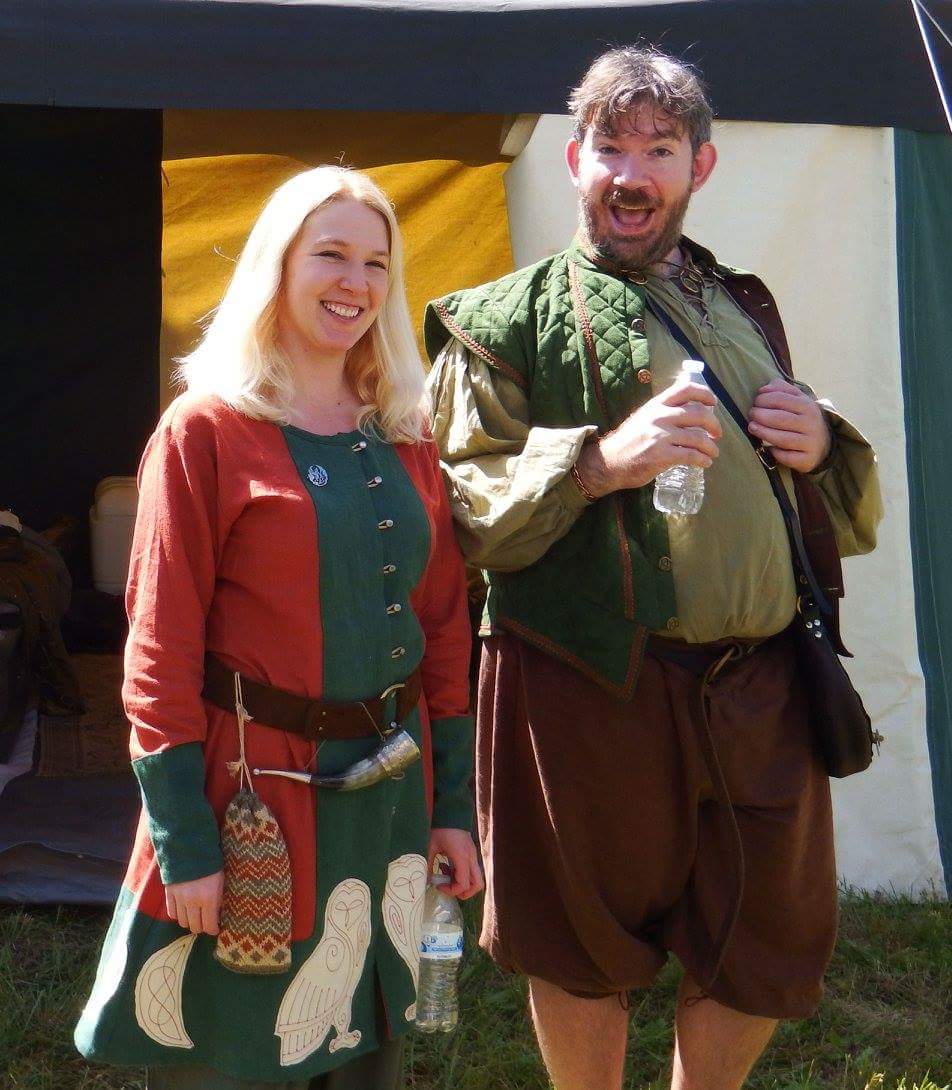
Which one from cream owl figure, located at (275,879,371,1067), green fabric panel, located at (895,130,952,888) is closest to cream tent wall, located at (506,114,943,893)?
green fabric panel, located at (895,130,952,888)

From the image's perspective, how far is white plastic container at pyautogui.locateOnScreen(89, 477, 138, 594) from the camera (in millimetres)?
5645

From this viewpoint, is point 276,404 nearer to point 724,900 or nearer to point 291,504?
point 291,504

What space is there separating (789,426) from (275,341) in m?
0.82

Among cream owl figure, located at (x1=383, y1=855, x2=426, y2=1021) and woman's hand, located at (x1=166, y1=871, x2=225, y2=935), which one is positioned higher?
woman's hand, located at (x1=166, y1=871, x2=225, y2=935)

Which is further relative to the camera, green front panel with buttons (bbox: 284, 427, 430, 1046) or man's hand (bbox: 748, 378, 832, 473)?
man's hand (bbox: 748, 378, 832, 473)

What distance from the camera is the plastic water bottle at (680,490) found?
202cm

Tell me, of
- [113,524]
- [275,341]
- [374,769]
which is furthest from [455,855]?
[113,524]

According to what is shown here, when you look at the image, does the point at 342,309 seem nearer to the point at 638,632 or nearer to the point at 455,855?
the point at 638,632

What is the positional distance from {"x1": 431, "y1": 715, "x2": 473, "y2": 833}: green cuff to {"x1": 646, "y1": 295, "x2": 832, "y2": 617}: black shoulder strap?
0.60 m

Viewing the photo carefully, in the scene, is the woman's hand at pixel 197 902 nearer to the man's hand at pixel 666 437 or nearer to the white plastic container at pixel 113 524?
the man's hand at pixel 666 437

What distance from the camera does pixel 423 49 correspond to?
113 inches

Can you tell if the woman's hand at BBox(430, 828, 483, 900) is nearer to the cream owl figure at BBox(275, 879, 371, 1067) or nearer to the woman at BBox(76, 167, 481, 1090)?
the woman at BBox(76, 167, 481, 1090)

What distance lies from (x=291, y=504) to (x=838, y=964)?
2088mm

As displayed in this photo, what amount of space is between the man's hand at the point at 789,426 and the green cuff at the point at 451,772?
0.65m
